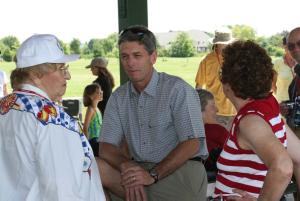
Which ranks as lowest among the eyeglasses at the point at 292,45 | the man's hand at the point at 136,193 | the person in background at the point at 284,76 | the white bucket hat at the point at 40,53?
the man's hand at the point at 136,193

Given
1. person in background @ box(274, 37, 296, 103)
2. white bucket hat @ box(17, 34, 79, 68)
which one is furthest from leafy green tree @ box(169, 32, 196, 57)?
white bucket hat @ box(17, 34, 79, 68)

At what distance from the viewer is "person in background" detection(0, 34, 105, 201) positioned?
197 centimetres

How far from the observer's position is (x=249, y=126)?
1.92 meters

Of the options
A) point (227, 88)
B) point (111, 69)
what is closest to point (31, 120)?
point (227, 88)

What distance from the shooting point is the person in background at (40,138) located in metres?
1.97

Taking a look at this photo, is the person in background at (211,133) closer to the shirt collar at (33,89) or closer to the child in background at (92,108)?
the shirt collar at (33,89)

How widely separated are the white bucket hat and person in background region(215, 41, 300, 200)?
67 cm

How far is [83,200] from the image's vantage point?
2.09m

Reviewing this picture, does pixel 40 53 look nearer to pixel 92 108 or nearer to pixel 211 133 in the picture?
pixel 211 133

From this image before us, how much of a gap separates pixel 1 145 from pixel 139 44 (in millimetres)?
1076

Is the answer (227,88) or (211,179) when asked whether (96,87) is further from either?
(227,88)

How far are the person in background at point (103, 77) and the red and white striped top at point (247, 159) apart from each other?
4.48m

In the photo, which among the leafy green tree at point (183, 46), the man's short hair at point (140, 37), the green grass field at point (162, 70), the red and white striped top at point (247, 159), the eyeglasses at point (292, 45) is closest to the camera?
the red and white striped top at point (247, 159)

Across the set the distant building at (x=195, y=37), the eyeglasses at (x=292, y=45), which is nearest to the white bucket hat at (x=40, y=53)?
the eyeglasses at (x=292, y=45)
